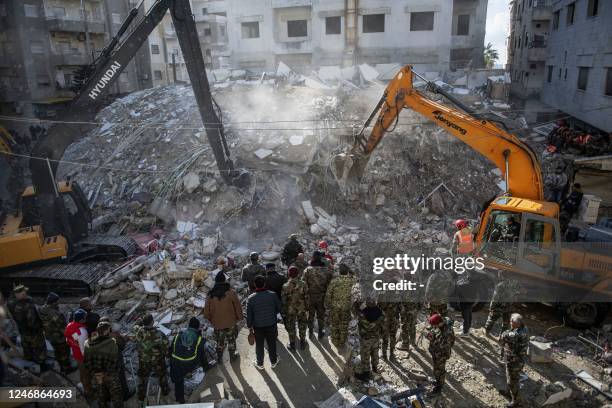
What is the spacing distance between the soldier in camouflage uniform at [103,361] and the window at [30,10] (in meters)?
27.3

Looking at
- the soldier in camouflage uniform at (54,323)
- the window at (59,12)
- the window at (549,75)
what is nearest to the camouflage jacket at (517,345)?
the soldier in camouflage uniform at (54,323)

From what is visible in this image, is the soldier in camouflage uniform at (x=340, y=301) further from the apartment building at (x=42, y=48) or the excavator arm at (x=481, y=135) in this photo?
the apartment building at (x=42, y=48)

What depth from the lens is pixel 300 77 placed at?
22.5 meters

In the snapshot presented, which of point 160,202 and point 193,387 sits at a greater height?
point 160,202

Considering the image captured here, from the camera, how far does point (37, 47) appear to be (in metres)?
25.6

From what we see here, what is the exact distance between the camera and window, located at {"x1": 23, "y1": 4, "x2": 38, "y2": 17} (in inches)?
977

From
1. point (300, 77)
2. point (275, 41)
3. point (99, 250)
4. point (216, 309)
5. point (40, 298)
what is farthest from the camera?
point (275, 41)

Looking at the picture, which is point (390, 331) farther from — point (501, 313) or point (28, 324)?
point (28, 324)

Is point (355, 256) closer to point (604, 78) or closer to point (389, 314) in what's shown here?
point (389, 314)

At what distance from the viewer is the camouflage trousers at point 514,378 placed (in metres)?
5.82

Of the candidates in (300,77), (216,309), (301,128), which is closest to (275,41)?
(300,77)

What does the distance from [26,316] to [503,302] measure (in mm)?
8130

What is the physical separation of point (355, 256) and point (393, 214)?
303cm

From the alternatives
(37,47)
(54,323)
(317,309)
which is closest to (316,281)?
(317,309)
